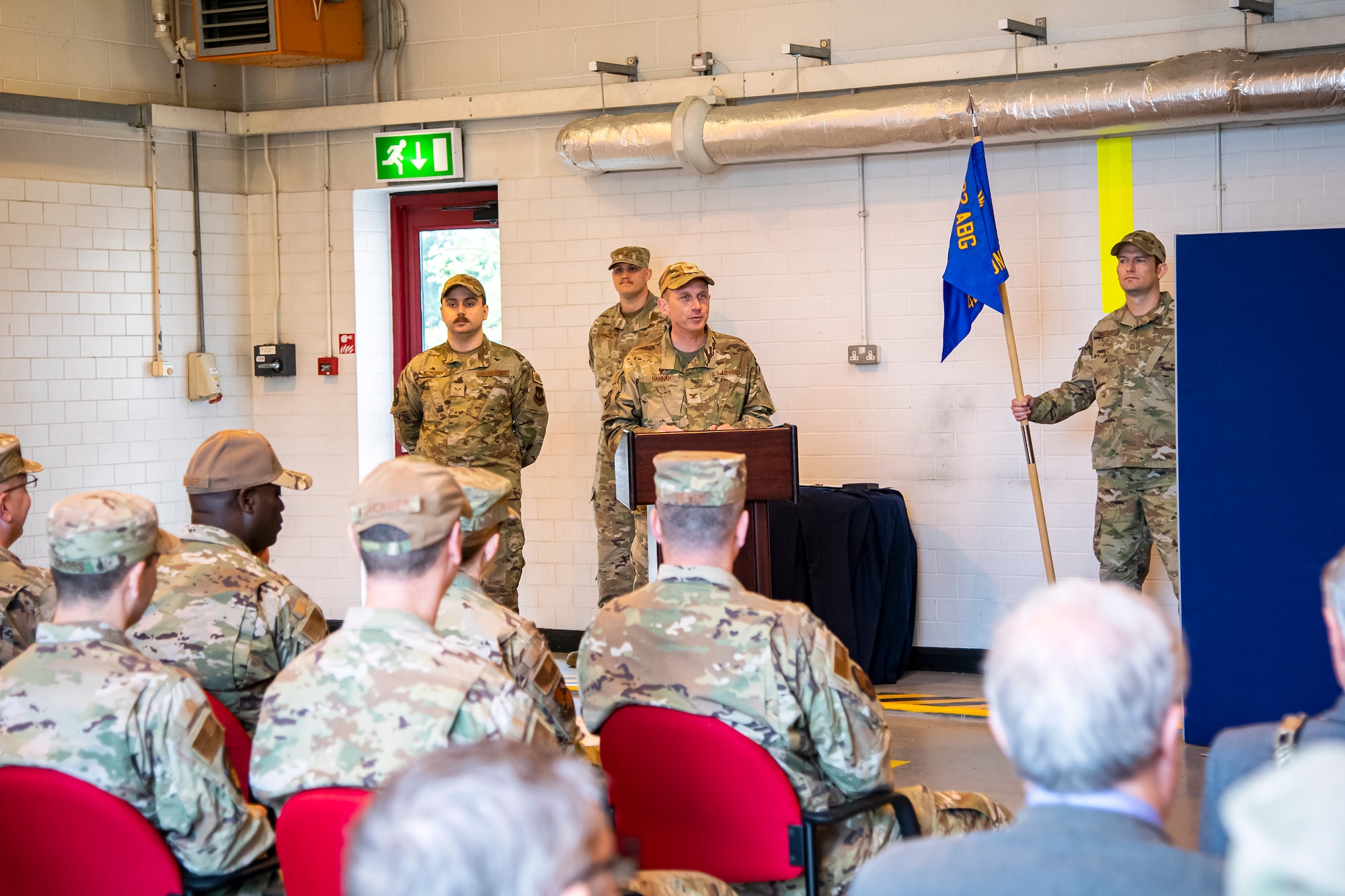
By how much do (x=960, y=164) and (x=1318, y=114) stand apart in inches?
61.6

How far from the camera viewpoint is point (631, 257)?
6.57 m

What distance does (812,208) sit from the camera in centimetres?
664

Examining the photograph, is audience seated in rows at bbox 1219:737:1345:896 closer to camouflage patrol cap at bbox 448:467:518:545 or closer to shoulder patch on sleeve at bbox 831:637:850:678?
shoulder patch on sleeve at bbox 831:637:850:678

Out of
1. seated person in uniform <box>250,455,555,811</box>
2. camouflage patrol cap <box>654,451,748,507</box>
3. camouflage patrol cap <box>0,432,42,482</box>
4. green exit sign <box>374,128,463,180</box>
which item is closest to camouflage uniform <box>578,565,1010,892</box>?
camouflage patrol cap <box>654,451,748,507</box>

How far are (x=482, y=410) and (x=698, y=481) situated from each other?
3.75 metres

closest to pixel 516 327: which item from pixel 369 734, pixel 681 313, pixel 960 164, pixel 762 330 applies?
pixel 762 330

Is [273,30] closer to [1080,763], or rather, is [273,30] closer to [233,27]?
[233,27]

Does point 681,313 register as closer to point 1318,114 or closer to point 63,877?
point 1318,114

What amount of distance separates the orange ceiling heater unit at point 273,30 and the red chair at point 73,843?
18.5 feet

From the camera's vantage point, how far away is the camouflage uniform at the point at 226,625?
9.64 ft

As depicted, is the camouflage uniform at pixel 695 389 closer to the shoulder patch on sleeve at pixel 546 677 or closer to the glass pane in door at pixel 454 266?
the glass pane in door at pixel 454 266

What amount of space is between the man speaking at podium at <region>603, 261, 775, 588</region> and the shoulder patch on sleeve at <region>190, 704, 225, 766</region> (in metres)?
3.44

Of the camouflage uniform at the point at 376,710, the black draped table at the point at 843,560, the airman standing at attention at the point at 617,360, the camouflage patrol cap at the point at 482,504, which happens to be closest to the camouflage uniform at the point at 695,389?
the black draped table at the point at 843,560

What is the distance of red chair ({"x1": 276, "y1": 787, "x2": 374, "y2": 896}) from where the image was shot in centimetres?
198
